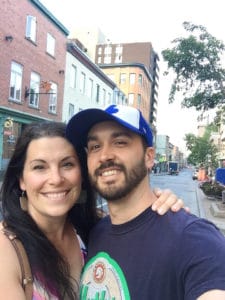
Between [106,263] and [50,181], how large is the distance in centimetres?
59

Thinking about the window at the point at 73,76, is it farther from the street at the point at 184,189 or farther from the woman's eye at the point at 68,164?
the woman's eye at the point at 68,164

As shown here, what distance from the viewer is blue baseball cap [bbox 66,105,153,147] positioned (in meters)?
1.92

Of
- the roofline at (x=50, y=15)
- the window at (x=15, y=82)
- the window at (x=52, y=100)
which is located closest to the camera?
the window at (x=15, y=82)

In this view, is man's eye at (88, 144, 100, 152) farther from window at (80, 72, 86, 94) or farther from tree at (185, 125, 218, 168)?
tree at (185, 125, 218, 168)

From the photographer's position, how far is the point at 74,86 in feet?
102

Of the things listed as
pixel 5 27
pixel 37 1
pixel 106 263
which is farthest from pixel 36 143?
pixel 37 1

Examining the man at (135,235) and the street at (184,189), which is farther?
the street at (184,189)

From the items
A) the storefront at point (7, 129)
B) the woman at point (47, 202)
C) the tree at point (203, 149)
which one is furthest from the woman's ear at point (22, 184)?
the tree at point (203, 149)

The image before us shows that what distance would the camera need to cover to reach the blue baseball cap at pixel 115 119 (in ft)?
6.30

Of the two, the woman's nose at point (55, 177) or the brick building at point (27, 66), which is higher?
the brick building at point (27, 66)

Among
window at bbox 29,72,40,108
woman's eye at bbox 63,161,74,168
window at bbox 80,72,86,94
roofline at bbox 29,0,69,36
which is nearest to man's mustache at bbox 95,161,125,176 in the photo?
woman's eye at bbox 63,161,74,168

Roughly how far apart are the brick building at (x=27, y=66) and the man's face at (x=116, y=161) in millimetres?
18926

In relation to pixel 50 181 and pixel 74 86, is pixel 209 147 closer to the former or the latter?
pixel 74 86

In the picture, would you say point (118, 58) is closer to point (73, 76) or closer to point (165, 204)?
point (73, 76)
